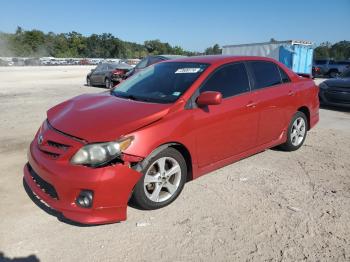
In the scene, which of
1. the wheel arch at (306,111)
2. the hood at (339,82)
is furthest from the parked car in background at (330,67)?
the wheel arch at (306,111)

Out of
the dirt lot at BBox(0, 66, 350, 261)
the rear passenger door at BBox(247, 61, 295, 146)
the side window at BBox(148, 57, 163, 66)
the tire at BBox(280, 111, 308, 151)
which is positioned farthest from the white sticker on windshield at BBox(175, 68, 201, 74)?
the side window at BBox(148, 57, 163, 66)

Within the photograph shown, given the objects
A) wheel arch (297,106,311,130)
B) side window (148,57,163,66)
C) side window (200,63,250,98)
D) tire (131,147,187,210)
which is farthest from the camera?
side window (148,57,163,66)

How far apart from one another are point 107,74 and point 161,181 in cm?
1490

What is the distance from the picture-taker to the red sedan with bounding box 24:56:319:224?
130 inches

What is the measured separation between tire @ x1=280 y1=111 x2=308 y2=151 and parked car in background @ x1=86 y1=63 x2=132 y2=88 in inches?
483

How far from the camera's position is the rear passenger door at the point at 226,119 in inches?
162

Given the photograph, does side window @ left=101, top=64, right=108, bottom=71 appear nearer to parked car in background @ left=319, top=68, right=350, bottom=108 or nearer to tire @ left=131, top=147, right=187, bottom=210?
parked car in background @ left=319, top=68, right=350, bottom=108

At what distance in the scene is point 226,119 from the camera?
434 centimetres

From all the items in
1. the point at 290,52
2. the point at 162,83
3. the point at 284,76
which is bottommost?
the point at 162,83

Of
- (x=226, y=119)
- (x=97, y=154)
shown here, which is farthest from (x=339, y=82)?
(x=97, y=154)

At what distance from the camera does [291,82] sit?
18.7ft

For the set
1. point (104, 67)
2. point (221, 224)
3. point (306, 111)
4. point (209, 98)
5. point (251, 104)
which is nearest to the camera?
point (221, 224)

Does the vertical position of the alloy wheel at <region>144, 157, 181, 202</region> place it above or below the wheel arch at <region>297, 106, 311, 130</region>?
below

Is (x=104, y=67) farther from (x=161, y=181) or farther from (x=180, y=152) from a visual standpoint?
(x=161, y=181)
